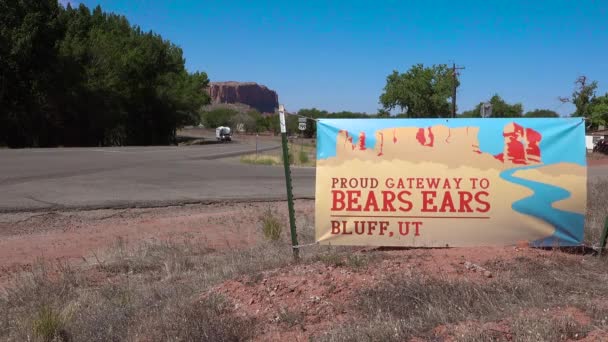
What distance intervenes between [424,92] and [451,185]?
220 ft

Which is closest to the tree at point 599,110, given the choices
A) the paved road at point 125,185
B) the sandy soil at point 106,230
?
the paved road at point 125,185

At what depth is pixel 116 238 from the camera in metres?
10.1

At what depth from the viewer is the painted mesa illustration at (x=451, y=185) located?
625 centimetres

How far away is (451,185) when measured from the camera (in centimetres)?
630

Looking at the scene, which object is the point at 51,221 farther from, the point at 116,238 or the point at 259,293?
the point at 259,293

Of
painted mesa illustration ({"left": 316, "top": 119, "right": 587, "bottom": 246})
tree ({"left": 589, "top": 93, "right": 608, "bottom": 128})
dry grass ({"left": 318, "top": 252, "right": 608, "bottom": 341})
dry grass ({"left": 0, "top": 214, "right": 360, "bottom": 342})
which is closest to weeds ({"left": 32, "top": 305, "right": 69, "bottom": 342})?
dry grass ({"left": 0, "top": 214, "right": 360, "bottom": 342})

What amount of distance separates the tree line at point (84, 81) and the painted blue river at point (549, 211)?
44.3 m

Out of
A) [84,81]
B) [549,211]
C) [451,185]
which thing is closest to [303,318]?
[451,185]

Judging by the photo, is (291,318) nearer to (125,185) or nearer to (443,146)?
(443,146)

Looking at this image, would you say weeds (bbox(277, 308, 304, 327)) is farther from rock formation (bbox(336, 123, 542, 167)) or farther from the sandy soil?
the sandy soil

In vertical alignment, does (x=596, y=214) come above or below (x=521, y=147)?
below

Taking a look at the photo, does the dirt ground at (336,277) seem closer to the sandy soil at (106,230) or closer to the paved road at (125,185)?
the sandy soil at (106,230)

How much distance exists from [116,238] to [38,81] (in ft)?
136

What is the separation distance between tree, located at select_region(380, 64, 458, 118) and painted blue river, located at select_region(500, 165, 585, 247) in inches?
2538
